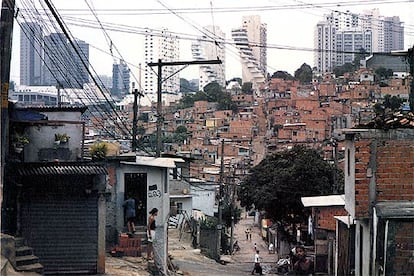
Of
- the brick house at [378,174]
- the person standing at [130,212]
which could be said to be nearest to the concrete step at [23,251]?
the person standing at [130,212]

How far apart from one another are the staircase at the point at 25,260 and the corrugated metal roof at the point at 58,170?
1146 mm

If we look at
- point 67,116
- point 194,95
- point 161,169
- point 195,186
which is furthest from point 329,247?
point 194,95

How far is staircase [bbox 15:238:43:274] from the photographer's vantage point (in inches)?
405

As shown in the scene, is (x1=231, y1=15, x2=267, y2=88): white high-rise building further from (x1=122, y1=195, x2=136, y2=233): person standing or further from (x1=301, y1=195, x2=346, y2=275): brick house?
(x1=122, y1=195, x2=136, y2=233): person standing

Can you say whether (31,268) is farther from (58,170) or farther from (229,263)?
(229,263)

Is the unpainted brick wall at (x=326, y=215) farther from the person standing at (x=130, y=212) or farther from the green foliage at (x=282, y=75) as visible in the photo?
the green foliage at (x=282, y=75)

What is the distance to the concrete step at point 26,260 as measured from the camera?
1034cm

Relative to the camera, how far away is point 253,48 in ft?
301

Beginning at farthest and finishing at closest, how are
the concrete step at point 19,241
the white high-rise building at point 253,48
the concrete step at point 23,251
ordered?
the white high-rise building at point 253,48 → the concrete step at point 19,241 → the concrete step at point 23,251

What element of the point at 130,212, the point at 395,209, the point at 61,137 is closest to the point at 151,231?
the point at 130,212

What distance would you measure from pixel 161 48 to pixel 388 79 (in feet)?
123

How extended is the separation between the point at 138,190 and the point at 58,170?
146 inches

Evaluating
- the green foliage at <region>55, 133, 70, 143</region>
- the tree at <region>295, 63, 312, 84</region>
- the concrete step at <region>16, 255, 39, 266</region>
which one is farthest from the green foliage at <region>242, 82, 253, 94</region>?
the concrete step at <region>16, 255, 39, 266</region>

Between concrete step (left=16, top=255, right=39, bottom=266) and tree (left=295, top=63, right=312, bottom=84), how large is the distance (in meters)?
90.4
